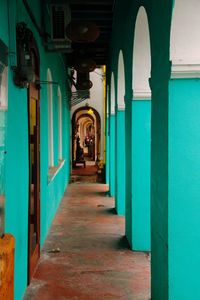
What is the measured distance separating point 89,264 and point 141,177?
1706mm

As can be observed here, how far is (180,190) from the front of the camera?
3848mm

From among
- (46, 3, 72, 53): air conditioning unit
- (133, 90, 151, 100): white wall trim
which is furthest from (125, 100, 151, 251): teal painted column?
(46, 3, 72, 53): air conditioning unit

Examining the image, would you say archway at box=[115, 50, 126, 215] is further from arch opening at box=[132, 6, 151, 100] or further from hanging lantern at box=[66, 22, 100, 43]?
arch opening at box=[132, 6, 151, 100]

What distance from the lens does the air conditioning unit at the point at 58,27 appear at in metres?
7.29

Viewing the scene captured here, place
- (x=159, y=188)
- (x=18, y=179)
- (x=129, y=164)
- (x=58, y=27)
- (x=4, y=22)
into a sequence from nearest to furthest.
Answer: (x=4, y=22) < (x=159, y=188) < (x=18, y=179) < (x=129, y=164) < (x=58, y=27)

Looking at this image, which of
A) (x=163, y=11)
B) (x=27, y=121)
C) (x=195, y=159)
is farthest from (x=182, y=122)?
(x=27, y=121)

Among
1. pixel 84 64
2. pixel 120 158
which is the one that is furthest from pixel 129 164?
pixel 84 64

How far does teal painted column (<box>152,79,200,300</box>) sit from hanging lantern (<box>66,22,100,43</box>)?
4.25m

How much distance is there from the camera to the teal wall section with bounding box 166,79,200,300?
3.81 m

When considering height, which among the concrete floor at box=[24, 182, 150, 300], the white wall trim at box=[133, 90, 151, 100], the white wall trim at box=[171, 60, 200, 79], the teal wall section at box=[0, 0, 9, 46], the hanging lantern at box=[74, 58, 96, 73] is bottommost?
the concrete floor at box=[24, 182, 150, 300]

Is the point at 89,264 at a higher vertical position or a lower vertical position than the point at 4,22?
lower

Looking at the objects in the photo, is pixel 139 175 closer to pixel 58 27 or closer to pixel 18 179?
pixel 18 179

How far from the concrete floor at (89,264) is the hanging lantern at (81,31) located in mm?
4001

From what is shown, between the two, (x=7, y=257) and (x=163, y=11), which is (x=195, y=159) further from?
(x=7, y=257)
